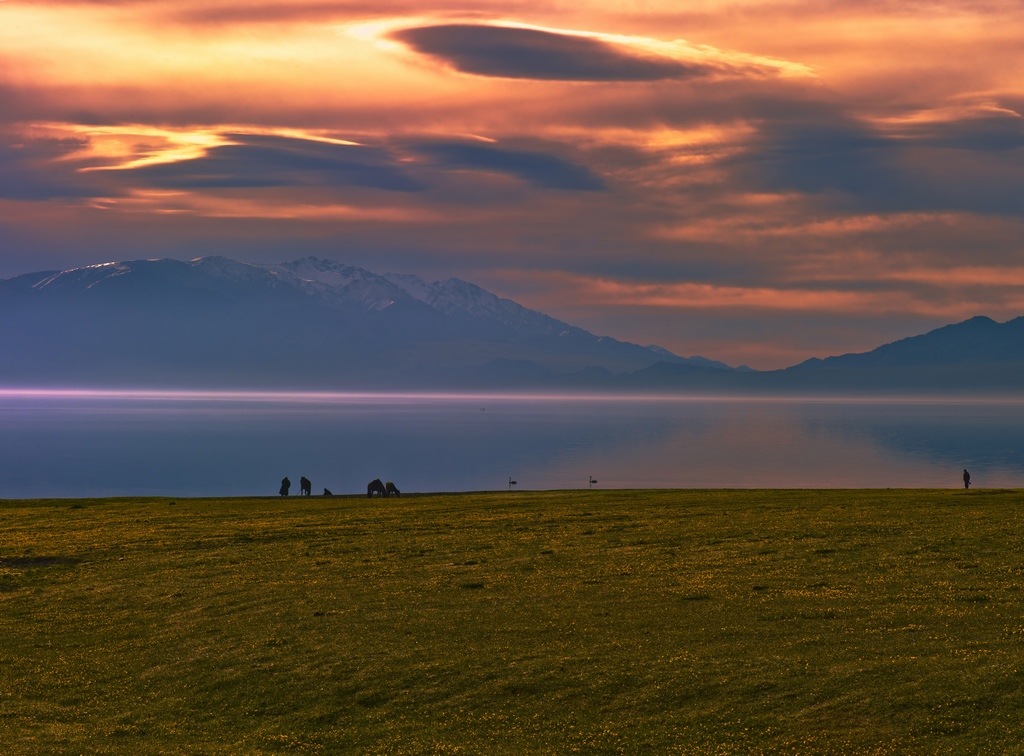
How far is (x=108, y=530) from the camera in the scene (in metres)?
50.1

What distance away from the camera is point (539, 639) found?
26.0 meters

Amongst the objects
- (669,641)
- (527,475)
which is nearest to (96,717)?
(669,641)

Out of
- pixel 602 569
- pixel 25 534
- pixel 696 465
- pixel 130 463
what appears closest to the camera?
pixel 602 569

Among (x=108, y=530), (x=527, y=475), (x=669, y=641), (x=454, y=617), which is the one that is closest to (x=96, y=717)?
(x=454, y=617)

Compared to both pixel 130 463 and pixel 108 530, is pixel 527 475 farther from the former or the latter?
pixel 108 530

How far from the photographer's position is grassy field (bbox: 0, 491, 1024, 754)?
20484 millimetres

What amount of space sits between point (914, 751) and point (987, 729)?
1589 mm

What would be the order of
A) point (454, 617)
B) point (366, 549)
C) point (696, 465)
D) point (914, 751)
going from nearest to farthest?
point (914, 751)
point (454, 617)
point (366, 549)
point (696, 465)

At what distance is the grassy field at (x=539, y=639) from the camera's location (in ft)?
67.2

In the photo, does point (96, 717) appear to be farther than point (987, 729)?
Yes

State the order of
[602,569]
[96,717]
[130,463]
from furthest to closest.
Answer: [130,463], [602,569], [96,717]

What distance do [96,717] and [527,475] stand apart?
126m

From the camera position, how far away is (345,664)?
25266 mm

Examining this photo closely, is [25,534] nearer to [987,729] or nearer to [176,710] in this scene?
[176,710]
